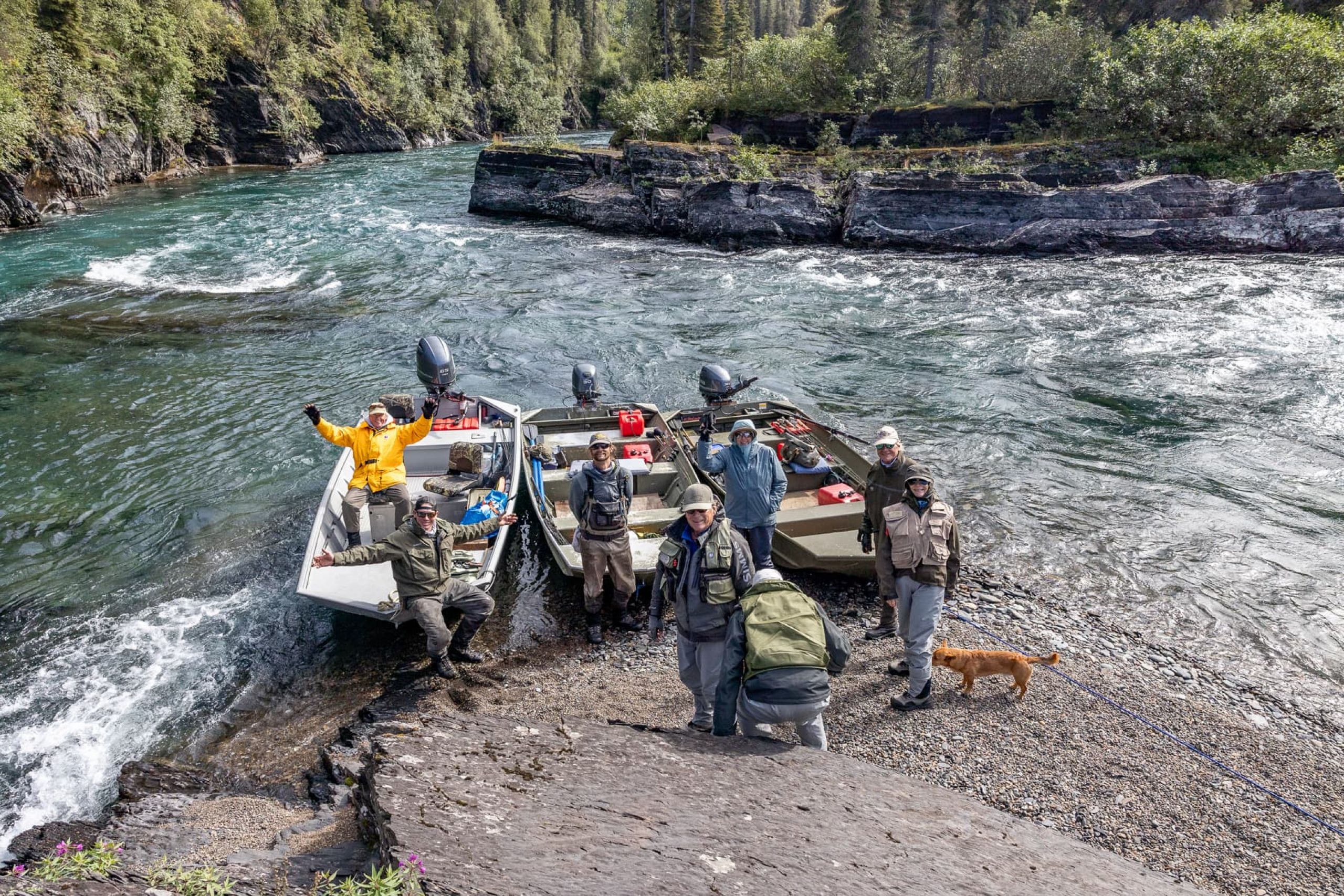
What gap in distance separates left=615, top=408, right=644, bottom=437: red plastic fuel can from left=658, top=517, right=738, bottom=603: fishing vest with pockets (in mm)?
6500

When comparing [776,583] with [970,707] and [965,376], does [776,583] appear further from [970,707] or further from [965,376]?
[965,376]

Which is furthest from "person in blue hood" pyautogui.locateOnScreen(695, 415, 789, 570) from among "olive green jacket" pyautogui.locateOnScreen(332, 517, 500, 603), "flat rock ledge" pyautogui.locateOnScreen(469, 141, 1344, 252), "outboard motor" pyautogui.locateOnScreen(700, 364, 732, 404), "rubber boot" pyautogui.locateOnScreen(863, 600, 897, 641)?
"flat rock ledge" pyautogui.locateOnScreen(469, 141, 1344, 252)

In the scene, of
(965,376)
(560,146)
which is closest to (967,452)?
(965,376)

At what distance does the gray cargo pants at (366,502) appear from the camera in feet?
30.3

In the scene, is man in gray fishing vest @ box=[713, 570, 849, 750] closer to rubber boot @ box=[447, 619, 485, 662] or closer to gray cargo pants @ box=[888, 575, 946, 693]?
gray cargo pants @ box=[888, 575, 946, 693]

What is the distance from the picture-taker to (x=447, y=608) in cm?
790

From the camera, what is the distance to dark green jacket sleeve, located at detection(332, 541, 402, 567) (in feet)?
23.4

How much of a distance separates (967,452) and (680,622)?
8.89m

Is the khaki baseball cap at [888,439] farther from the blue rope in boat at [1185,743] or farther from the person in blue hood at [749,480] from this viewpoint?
the blue rope in boat at [1185,743]

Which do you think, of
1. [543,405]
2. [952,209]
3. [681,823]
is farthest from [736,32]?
[681,823]

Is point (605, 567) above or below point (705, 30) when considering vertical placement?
below

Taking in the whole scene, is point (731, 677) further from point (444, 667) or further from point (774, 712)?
point (444, 667)

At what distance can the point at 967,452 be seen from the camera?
1330 centimetres

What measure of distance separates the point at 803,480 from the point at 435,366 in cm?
604
